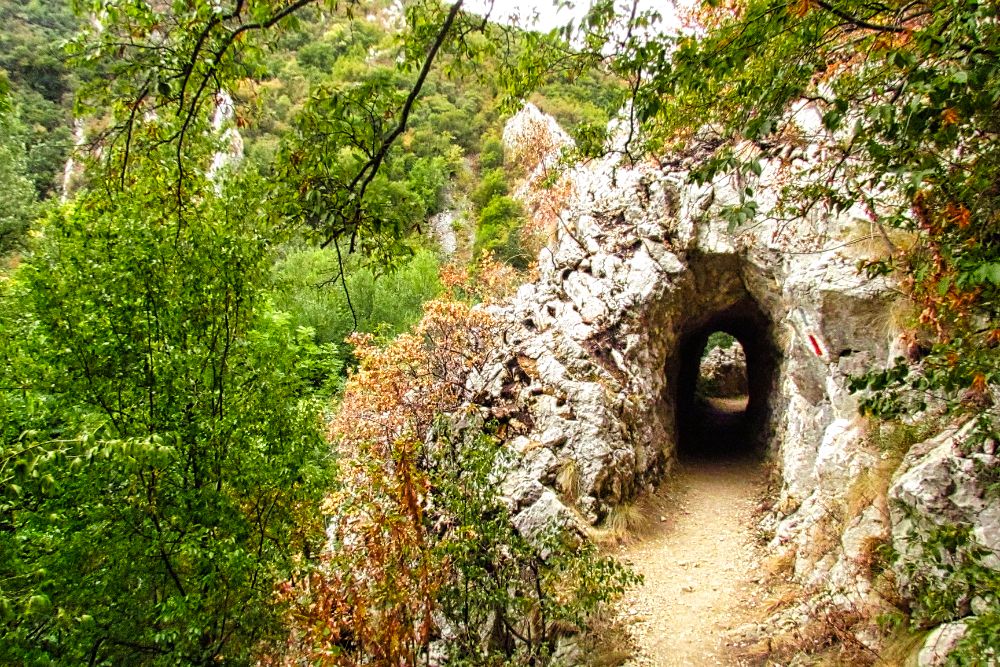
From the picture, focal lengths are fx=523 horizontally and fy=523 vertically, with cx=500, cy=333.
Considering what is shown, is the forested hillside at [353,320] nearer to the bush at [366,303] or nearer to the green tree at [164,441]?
the green tree at [164,441]

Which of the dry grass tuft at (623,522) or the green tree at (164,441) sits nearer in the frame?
the green tree at (164,441)

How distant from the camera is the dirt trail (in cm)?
621

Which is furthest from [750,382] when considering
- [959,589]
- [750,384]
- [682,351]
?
[959,589]

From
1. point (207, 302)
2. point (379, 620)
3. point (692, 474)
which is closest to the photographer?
point (379, 620)

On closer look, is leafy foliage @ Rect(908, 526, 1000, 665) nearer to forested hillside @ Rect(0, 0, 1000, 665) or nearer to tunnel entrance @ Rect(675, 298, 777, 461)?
forested hillside @ Rect(0, 0, 1000, 665)

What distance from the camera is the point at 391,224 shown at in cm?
281

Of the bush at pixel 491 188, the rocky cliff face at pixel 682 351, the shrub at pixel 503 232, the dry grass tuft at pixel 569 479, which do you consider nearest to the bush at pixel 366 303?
the shrub at pixel 503 232

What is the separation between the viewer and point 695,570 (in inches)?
307

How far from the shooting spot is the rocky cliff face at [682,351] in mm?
6746

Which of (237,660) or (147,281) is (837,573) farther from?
(147,281)

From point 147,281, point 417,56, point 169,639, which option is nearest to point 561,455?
point 169,639

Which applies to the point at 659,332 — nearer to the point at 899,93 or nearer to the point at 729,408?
the point at 899,93

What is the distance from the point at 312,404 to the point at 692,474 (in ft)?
27.7

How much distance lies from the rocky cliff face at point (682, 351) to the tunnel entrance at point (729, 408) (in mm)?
99
